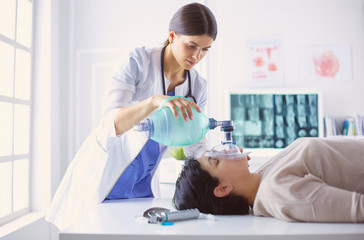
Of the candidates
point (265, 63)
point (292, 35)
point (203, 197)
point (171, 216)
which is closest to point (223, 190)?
point (203, 197)

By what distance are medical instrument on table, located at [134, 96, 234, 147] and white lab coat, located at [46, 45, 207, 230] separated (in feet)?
0.60

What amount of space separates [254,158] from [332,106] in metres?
1.26

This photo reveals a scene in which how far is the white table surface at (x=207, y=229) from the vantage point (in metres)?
0.82

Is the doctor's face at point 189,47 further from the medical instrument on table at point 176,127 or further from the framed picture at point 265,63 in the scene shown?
the framed picture at point 265,63

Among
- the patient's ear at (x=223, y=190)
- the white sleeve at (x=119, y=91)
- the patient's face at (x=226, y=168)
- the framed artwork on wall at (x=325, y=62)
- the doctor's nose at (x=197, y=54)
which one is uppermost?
the framed artwork on wall at (x=325, y=62)

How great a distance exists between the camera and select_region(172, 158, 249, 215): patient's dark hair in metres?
1.15

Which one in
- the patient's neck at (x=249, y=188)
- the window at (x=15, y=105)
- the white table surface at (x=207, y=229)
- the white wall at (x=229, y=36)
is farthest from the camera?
the white wall at (x=229, y=36)

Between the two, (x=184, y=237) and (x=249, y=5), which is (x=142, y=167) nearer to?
(x=184, y=237)

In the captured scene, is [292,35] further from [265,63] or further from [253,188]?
[253,188]

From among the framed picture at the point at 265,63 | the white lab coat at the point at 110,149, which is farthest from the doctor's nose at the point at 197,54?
the framed picture at the point at 265,63

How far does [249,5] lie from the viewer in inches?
137

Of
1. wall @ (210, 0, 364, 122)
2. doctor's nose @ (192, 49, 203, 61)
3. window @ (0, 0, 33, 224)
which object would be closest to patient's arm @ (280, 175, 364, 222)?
doctor's nose @ (192, 49, 203, 61)

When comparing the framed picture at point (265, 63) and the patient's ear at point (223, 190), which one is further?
the framed picture at point (265, 63)

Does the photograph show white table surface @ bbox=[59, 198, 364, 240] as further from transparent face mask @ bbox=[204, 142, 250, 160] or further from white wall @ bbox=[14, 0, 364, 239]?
white wall @ bbox=[14, 0, 364, 239]
